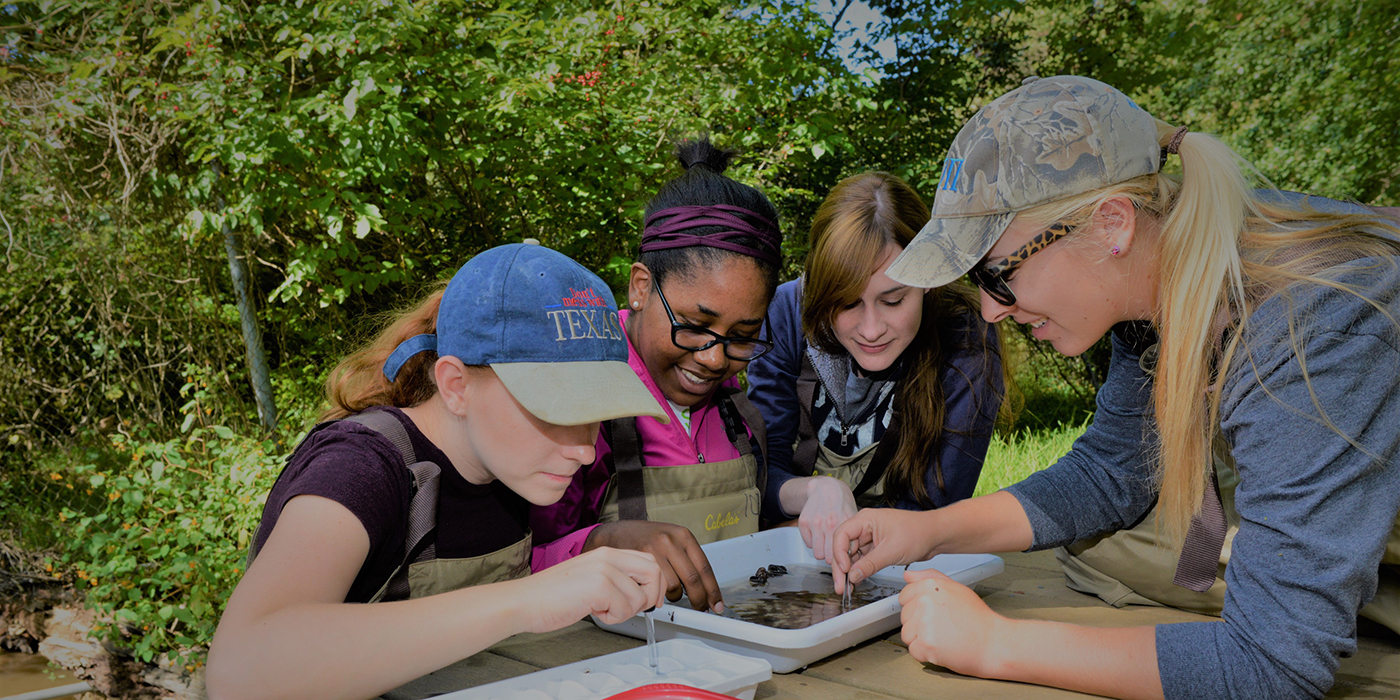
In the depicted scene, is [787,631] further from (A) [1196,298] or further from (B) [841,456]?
(B) [841,456]

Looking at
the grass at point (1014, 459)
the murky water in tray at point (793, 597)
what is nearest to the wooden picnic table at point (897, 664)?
the murky water in tray at point (793, 597)

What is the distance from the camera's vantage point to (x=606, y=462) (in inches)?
90.7

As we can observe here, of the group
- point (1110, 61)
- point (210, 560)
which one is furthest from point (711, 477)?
point (1110, 61)

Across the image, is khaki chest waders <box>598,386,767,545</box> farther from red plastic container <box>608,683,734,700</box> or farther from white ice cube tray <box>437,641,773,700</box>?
red plastic container <box>608,683,734,700</box>

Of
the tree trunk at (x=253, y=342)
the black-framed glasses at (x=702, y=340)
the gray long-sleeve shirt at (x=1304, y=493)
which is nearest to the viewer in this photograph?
the gray long-sleeve shirt at (x=1304, y=493)

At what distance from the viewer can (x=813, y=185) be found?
8.46m

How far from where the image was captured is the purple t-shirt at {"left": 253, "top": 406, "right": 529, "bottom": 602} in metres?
1.43

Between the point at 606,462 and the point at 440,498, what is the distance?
62cm

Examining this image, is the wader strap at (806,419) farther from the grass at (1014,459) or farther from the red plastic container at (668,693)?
the grass at (1014,459)

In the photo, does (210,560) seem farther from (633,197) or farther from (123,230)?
(633,197)

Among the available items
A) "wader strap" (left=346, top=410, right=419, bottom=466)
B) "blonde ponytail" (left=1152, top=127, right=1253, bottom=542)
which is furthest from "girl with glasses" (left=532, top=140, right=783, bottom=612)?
"blonde ponytail" (left=1152, top=127, right=1253, bottom=542)

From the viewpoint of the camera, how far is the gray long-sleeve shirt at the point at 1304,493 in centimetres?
132

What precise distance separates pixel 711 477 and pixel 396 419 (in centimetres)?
94

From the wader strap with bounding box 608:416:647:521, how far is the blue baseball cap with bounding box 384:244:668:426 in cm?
60
